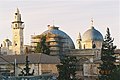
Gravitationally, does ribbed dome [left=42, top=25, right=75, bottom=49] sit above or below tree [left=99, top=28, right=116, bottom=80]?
above

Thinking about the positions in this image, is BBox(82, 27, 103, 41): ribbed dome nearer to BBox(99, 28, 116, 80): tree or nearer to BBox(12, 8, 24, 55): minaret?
BBox(12, 8, 24, 55): minaret

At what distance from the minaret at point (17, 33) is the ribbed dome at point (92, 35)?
40.9 ft

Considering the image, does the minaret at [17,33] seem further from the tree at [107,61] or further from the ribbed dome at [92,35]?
the tree at [107,61]

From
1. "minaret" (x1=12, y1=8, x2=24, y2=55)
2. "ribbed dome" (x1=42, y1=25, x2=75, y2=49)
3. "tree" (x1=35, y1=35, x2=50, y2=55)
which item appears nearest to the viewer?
"tree" (x1=35, y1=35, x2=50, y2=55)

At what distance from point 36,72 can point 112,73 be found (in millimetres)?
25107

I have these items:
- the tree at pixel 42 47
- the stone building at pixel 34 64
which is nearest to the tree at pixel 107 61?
the stone building at pixel 34 64

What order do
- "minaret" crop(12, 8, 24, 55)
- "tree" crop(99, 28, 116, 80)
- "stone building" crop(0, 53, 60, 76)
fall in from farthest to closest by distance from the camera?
"minaret" crop(12, 8, 24, 55) < "stone building" crop(0, 53, 60, 76) < "tree" crop(99, 28, 116, 80)

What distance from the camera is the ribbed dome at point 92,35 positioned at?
274ft

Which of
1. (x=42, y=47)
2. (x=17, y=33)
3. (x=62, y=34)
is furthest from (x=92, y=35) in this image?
(x=42, y=47)

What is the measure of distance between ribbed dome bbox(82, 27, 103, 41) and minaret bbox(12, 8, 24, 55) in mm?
12464

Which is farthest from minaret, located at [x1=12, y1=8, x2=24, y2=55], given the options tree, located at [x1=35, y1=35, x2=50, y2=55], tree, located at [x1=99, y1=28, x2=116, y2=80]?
tree, located at [x1=99, y1=28, x2=116, y2=80]

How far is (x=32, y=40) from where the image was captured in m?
75.9

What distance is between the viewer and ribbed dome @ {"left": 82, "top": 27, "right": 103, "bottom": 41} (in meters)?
83.4

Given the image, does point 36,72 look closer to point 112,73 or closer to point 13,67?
point 13,67
